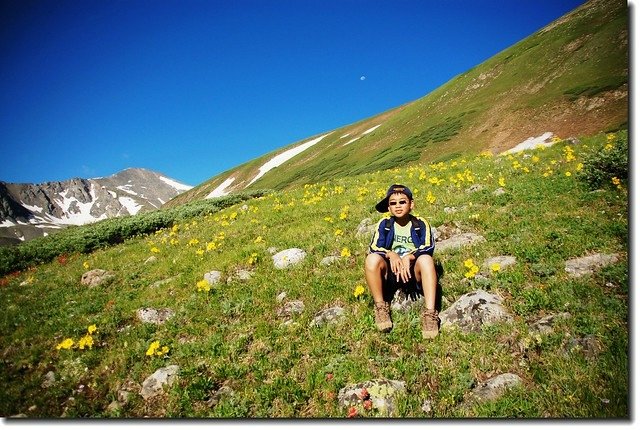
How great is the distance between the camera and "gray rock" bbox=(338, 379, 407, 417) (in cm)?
434

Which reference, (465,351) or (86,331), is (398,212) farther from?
(86,331)

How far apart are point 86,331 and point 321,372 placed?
16.8 feet

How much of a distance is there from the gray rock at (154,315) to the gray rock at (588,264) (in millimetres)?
7487

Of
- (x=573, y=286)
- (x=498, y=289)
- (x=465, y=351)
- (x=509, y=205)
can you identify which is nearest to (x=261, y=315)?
(x=465, y=351)

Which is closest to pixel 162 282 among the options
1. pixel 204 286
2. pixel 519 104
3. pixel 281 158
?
pixel 204 286

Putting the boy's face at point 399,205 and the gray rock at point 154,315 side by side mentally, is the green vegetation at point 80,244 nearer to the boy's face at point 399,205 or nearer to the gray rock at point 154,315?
the gray rock at point 154,315

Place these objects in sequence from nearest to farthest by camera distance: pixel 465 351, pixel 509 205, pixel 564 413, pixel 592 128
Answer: pixel 564 413
pixel 465 351
pixel 509 205
pixel 592 128

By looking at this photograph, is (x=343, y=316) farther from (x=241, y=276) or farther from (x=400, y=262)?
(x=241, y=276)

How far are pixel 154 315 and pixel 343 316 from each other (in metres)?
3.96

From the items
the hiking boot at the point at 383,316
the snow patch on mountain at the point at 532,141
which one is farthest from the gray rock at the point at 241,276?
the snow patch on mountain at the point at 532,141

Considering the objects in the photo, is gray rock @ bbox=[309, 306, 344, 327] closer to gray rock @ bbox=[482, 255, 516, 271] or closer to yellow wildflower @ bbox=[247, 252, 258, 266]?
gray rock @ bbox=[482, 255, 516, 271]

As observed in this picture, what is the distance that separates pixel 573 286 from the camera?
18.2 feet

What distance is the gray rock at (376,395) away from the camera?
434 centimetres

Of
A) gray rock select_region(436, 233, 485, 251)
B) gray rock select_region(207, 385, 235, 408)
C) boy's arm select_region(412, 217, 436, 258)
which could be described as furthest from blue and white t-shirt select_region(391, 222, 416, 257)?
gray rock select_region(207, 385, 235, 408)
